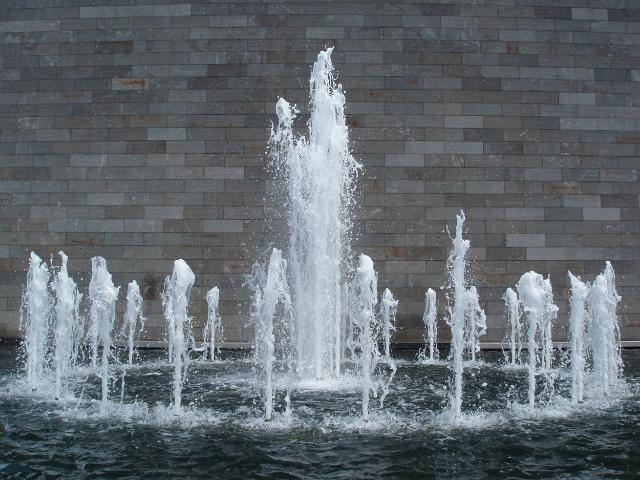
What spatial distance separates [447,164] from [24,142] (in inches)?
325

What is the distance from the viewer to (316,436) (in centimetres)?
523

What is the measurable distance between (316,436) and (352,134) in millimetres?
7729

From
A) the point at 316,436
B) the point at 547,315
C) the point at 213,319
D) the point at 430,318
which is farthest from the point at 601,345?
the point at 213,319

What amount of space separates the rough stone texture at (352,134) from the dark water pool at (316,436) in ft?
15.0

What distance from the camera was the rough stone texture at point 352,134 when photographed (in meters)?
11.8

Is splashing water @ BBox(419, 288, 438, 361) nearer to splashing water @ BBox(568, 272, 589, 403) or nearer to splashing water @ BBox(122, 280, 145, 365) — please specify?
splashing water @ BBox(568, 272, 589, 403)

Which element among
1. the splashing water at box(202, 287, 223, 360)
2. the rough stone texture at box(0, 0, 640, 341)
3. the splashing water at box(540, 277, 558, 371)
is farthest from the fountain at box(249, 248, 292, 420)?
the splashing water at box(540, 277, 558, 371)

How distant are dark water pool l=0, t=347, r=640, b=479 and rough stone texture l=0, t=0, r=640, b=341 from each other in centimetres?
457

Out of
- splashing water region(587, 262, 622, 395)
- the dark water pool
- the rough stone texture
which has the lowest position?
the dark water pool

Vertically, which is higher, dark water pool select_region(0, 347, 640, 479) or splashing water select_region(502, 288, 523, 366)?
splashing water select_region(502, 288, 523, 366)

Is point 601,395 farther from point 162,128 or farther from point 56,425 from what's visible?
point 162,128

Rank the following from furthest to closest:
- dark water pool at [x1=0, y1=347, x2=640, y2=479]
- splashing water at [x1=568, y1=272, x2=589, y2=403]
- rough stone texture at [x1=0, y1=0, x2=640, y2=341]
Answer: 1. rough stone texture at [x1=0, y1=0, x2=640, y2=341]
2. splashing water at [x1=568, y1=272, x2=589, y2=403]
3. dark water pool at [x1=0, y1=347, x2=640, y2=479]

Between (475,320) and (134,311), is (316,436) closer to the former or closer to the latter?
(475,320)

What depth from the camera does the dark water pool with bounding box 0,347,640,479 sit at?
4.41 m
